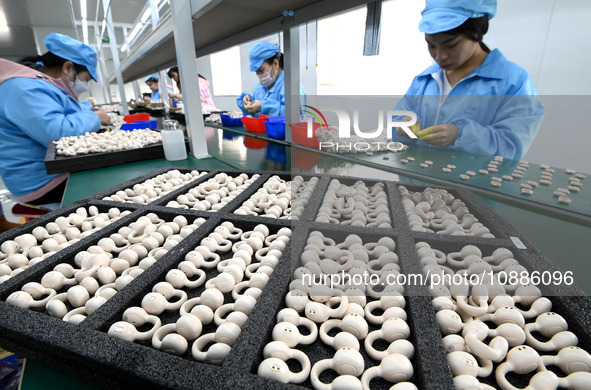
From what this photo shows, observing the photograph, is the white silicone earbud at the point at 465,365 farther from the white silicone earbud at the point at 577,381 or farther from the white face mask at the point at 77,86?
the white face mask at the point at 77,86

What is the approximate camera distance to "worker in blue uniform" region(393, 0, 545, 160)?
3.67 ft

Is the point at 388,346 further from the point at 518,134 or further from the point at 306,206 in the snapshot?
the point at 518,134

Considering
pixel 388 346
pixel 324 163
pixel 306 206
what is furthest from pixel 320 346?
pixel 324 163

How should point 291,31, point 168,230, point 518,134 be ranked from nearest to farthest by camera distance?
point 168,230, point 518,134, point 291,31

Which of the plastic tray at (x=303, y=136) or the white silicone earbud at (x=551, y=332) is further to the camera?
the plastic tray at (x=303, y=136)

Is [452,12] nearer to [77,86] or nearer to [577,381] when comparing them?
[577,381]

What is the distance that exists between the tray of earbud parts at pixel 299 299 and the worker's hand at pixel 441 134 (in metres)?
0.53

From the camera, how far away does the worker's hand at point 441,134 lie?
1.41m

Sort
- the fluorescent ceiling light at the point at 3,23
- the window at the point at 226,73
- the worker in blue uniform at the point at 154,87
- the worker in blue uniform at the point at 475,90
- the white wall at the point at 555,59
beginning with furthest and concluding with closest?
the window at the point at 226,73 → the worker in blue uniform at the point at 154,87 → the fluorescent ceiling light at the point at 3,23 → the worker in blue uniform at the point at 475,90 → the white wall at the point at 555,59

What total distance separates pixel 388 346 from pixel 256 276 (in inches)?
11.6

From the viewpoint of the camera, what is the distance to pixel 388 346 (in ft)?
1.62

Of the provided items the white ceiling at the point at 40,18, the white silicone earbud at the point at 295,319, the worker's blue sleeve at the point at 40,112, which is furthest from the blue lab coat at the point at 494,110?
the white ceiling at the point at 40,18

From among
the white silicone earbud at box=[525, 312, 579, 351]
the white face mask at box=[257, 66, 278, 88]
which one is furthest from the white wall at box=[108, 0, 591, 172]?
the white face mask at box=[257, 66, 278, 88]

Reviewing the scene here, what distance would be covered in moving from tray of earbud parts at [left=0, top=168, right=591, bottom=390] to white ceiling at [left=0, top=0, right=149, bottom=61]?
3868 mm
